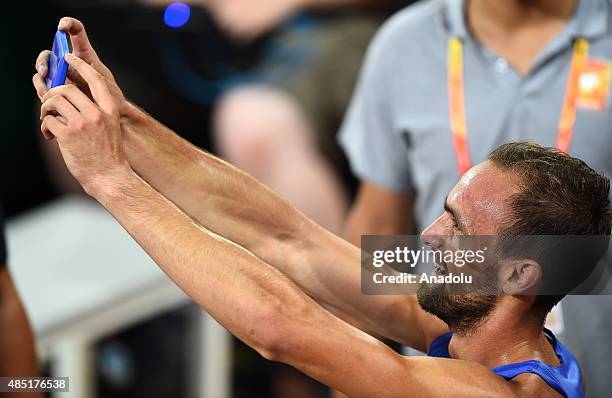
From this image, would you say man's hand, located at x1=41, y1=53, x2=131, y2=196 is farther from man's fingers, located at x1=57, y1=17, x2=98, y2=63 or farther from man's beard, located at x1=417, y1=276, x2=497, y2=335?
man's beard, located at x1=417, y1=276, x2=497, y2=335

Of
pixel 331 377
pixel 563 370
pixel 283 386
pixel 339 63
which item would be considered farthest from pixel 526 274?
pixel 283 386

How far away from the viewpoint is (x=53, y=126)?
136cm

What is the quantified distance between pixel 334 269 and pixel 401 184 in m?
0.53

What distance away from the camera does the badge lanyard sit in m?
1.98

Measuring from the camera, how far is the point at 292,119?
3145 mm

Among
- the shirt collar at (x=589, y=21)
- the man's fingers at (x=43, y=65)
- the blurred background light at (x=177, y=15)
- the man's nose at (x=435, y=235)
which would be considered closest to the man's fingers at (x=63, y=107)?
the man's fingers at (x=43, y=65)

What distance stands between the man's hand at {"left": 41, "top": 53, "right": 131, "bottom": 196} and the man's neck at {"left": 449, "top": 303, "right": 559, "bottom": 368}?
1.85 feet

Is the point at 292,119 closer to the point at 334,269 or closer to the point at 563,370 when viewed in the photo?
the point at 334,269

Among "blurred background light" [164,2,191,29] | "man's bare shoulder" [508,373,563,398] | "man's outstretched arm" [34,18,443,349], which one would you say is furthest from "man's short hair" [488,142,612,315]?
"blurred background light" [164,2,191,29]

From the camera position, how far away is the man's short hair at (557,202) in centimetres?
143

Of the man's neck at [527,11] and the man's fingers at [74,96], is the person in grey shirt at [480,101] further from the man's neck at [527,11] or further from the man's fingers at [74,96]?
the man's fingers at [74,96]

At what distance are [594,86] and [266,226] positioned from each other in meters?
0.72

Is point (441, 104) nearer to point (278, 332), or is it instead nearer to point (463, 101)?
point (463, 101)

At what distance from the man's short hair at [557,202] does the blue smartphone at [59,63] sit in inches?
24.1
